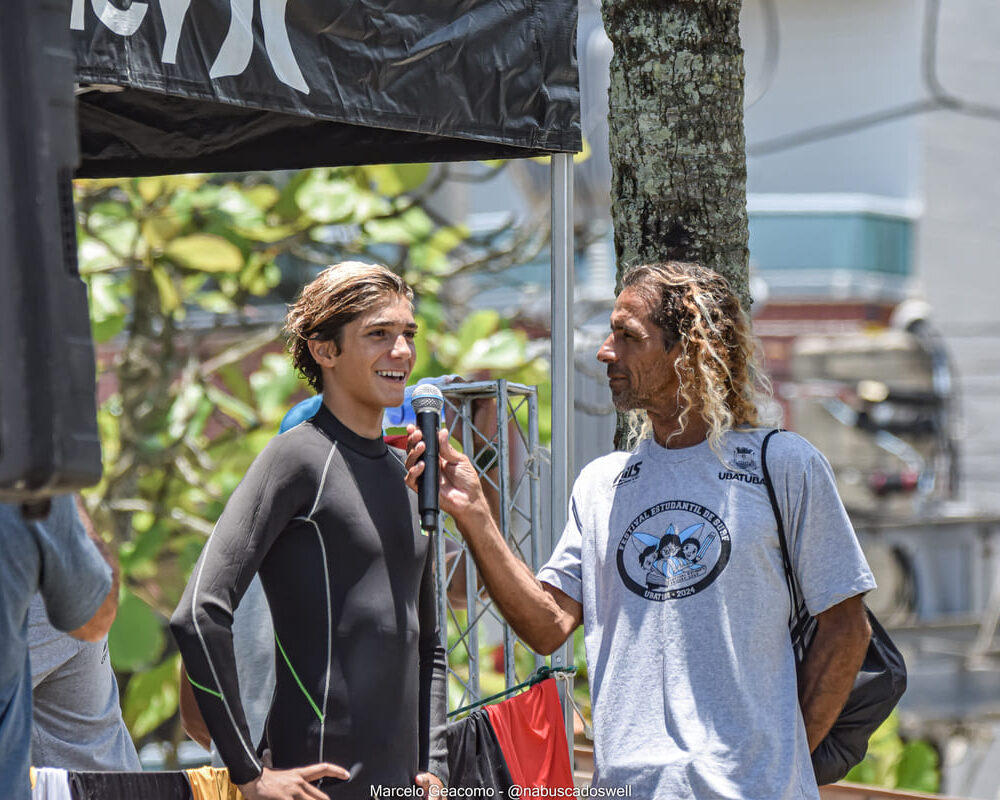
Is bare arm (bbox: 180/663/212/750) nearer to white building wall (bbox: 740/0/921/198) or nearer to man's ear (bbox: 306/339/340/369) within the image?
man's ear (bbox: 306/339/340/369)

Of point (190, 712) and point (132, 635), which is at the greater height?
point (190, 712)

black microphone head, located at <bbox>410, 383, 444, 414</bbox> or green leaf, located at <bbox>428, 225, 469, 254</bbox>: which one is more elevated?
green leaf, located at <bbox>428, 225, 469, 254</bbox>

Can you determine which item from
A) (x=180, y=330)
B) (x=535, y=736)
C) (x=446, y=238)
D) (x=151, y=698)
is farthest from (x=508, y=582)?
(x=180, y=330)

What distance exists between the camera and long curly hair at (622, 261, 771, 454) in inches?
113

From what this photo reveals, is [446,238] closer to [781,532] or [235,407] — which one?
[235,407]

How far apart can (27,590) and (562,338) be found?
6.74 ft

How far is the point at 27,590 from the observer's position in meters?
2.20

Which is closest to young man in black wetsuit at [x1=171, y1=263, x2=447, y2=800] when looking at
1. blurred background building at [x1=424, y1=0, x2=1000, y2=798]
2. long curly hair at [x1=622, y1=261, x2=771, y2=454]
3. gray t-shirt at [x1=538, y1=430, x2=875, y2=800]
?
gray t-shirt at [x1=538, y1=430, x2=875, y2=800]

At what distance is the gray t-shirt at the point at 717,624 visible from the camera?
105 inches

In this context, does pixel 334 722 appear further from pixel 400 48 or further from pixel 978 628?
pixel 978 628

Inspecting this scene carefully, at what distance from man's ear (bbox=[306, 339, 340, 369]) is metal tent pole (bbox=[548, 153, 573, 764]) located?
991mm

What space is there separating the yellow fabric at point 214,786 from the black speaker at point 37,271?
1.33 m

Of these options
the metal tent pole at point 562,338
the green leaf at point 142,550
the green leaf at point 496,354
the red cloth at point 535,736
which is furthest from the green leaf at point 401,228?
the red cloth at point 535,736

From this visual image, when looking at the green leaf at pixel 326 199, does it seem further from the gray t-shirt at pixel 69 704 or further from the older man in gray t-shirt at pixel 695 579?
the older man in gray t-shirt at pixel 695 579
